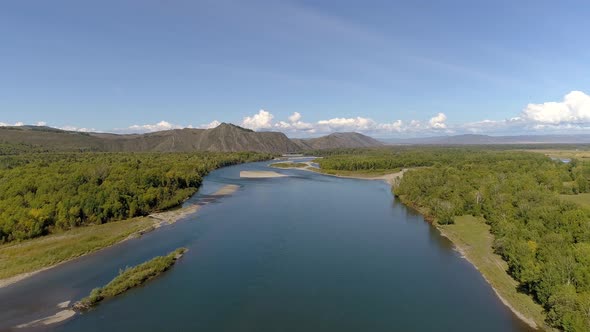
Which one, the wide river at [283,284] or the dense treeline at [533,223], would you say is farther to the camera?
the wide river at [283,284]

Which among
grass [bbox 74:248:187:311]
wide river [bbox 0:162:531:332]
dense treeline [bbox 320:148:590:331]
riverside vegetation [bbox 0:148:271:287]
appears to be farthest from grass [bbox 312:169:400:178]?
grass [bbox 74:248:187:311]

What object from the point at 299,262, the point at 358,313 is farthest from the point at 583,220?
the point at 299,262

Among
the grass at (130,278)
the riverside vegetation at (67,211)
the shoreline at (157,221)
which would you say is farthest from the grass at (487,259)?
the riverside vegetation at (67,211)

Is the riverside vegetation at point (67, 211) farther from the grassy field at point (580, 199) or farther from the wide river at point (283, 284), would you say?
the grassy field at point (580, 199)

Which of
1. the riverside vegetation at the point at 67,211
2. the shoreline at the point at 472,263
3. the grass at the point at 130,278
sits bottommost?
the shoreline at the point at 472,263

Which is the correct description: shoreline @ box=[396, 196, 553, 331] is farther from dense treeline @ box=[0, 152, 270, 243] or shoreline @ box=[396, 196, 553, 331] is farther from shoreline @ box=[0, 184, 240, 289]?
dense treeline @ box=[0, 152, 270, 243]

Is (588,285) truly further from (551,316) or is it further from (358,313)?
(358,313)

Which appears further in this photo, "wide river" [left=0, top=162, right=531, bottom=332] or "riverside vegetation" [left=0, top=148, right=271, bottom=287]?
"riverside vegetation" [left=0, top=148, right=271, bottom=287]
